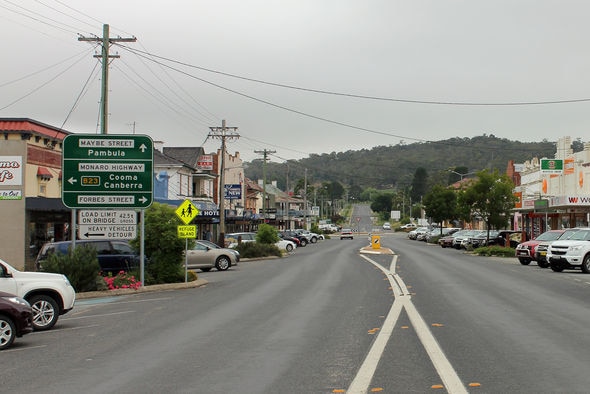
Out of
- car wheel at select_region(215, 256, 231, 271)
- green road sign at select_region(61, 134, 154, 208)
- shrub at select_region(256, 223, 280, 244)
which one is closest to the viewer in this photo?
green road sign at select_region(61, 134, 154, 208)

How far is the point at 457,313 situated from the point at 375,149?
169 metres

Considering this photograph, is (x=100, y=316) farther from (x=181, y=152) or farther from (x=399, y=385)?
(x=181, y=152)

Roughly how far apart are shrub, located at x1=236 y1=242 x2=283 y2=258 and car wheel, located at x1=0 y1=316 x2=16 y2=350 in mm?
33084

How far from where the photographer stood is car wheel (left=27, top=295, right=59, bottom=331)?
13633 millimetres

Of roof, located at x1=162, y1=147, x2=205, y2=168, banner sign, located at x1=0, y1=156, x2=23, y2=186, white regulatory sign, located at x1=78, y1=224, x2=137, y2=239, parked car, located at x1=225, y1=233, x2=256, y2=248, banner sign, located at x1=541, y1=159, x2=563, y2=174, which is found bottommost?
parked car, located at x1=225, y1=233, x2=256, y2=248

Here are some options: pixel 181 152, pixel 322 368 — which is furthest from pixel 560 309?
pixel 181 152

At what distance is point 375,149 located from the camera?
182 meters

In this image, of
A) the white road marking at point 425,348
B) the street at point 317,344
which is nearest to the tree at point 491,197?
the street at point 317,344

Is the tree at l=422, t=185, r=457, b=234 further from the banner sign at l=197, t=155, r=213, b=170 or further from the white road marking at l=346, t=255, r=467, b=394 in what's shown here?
the white road marking at l=346, t=255, r=467, b=394

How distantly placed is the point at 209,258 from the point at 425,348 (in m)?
23.6

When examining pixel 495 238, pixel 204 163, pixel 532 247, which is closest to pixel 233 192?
pixel 204 163

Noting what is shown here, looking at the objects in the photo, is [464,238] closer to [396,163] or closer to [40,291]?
[40,291]

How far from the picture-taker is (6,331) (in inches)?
444

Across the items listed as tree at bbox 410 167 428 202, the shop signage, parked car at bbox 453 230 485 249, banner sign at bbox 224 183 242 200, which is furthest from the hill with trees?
the shop signage
